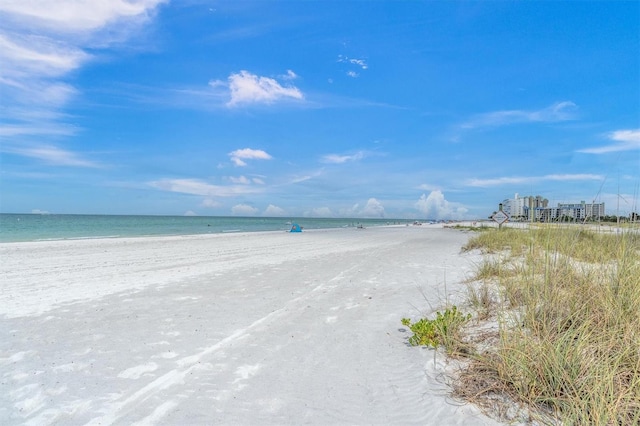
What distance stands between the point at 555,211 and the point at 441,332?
288 centimetres

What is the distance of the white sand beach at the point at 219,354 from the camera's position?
305cm

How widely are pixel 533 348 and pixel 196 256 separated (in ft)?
41.4

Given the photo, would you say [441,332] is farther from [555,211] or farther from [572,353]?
[555,211]

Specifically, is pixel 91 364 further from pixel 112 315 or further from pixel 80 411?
pixel 112 315

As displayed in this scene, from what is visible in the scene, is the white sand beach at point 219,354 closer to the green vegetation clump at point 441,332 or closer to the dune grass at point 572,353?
the green vegetation clump at point 441,332

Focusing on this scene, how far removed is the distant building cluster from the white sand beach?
6.85ft

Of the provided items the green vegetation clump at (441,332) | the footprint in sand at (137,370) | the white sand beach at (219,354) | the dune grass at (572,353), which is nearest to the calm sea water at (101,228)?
the white sand beach at (219,354)

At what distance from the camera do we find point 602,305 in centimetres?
372

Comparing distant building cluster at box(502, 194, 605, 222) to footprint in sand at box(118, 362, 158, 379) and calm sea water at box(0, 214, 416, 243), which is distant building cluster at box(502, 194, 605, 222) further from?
calm sea water at box(0, 214, 416, 243)

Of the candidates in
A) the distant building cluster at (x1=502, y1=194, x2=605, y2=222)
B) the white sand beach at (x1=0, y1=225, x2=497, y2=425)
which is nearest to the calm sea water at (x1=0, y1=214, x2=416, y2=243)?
the white sand beach at (x1=0, y1=225, x2=497, y2=425)

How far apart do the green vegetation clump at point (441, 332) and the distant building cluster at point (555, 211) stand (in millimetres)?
2177

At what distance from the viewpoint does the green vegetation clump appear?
13.5ft

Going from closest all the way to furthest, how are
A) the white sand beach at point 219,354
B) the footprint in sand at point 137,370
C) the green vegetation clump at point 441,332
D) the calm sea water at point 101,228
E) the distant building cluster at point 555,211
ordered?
the white sand beach at point 219,354
the footprint in sand at point 137,370
the green vegetation clump at point 441,332
the distant building cluster at point 555,211
the calm sea water at point 101,228

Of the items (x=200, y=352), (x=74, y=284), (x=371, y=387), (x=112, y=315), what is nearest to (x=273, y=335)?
(x=200, y=352)
